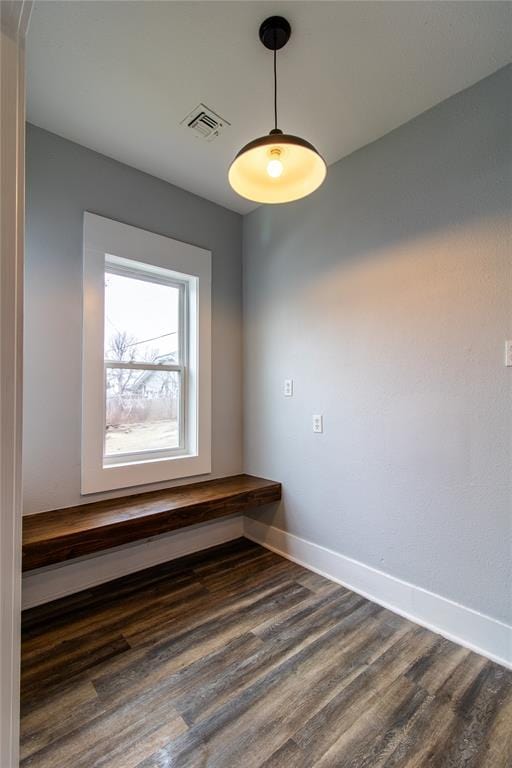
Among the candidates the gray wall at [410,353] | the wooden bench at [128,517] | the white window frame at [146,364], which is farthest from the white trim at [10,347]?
the gray wall at [410,353]

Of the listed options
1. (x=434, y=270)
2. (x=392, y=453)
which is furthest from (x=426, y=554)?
(x=434, y=270)

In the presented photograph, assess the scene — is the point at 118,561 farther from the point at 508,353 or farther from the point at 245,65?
the point at 245,65

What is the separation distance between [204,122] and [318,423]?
200 cm

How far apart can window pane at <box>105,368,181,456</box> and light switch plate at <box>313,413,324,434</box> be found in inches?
43.7

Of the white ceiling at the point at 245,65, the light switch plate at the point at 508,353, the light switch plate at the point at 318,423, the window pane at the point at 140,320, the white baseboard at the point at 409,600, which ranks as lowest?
the white baseboard at the point at 409,600

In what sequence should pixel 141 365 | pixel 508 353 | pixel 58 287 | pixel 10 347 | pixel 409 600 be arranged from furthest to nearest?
pixel 141 365, pixel 58 287, pixel 409 600, pixel 508 353, pixel 10 347

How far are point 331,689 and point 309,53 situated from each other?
111 inches

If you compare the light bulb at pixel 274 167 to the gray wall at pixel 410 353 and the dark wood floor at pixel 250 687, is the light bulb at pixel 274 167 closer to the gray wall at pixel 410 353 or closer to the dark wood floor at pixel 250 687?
the gray wall at pixel 410 353

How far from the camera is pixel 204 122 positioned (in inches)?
78.6

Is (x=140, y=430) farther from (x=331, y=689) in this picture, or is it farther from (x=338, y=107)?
(x=338, y=107)

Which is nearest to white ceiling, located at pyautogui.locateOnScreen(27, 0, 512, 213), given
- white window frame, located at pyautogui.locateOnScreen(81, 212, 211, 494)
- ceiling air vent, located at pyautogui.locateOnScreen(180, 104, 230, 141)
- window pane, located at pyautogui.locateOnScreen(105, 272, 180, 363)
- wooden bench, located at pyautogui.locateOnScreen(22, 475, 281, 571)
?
ceiling air vent, located at pyautogui.locateOnScreen(180, 104, 230, 141)

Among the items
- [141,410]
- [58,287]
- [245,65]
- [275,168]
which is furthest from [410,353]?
[58,287]

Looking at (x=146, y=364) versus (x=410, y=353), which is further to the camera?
(x=146, y=364)

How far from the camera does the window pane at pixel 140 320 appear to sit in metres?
2.43
